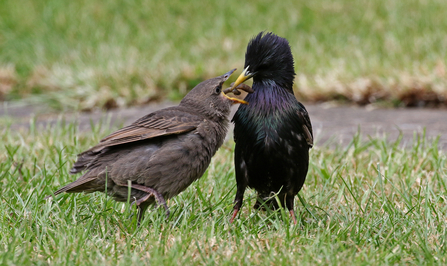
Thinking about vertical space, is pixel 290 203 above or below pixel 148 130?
below

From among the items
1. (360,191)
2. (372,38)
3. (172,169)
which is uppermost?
(372,38)

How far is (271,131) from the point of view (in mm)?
3191

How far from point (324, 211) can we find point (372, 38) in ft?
19.5

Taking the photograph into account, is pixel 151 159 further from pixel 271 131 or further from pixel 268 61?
pixel 268 61

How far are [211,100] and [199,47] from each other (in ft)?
17.6

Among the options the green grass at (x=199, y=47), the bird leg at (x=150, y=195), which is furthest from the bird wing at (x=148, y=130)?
the green grass at (x=199, y=47)

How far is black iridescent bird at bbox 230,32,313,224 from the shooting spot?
3.20m

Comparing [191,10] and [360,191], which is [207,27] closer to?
[191,10]

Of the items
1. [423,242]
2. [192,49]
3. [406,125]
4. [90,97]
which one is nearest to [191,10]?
[192,49]

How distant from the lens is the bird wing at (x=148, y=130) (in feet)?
10.6

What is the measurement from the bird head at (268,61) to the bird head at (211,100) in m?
0.17

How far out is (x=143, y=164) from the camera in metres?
3.17

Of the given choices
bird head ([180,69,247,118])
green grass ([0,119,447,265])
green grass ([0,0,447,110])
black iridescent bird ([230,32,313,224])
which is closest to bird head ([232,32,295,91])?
black iridescent bird ([230,32,313,224])

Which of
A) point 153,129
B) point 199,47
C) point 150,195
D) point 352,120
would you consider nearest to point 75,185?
point 150,195
